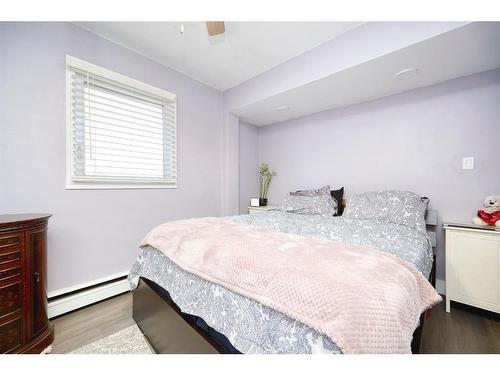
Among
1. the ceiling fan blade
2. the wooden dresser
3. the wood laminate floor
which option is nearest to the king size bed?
the wood laminate floor

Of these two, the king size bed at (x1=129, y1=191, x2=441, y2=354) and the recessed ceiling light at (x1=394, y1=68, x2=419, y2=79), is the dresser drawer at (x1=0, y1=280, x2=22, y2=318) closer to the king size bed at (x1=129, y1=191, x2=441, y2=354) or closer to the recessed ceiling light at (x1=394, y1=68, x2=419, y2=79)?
the king size bed at (x1=129, y1=191, x2=441, y2=354)

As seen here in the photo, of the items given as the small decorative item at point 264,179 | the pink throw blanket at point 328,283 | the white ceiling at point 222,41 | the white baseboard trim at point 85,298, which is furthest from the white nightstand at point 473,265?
the white baseboard trim at point 85,298

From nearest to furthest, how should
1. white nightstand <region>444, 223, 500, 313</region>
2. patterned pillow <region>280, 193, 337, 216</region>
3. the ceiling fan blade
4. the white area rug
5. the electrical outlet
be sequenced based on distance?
the white area rug → the ceiling fan blade → white nightstand <region>444, 223, 500, 313</region> → the electrical outlet → patterned pillow <region>280, 193, 337, 216</region>

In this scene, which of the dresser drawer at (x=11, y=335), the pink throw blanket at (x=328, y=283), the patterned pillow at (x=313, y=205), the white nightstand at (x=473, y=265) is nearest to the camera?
the pink throw blanket at (x=328, y=283)

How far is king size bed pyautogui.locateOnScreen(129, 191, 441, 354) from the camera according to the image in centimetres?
56

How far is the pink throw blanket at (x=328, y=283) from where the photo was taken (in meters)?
0.54

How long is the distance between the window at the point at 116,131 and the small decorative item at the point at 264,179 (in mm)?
1601

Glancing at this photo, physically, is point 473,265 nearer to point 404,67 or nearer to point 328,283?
point 404,67

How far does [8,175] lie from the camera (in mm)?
1488

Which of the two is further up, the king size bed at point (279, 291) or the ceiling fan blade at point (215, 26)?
the ceiling fan blade at point (215, 26)

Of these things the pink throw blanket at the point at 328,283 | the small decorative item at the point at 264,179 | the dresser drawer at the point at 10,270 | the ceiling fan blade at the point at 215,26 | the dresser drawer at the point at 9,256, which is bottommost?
the dresser drawer at the point at 10,270

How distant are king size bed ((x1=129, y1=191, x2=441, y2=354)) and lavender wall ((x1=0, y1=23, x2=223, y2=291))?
0.76m

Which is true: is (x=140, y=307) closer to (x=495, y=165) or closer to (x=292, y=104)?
(x=292, y=104)

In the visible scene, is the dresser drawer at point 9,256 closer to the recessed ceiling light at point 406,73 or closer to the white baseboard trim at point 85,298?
the white baseboard trim at point 85,298
